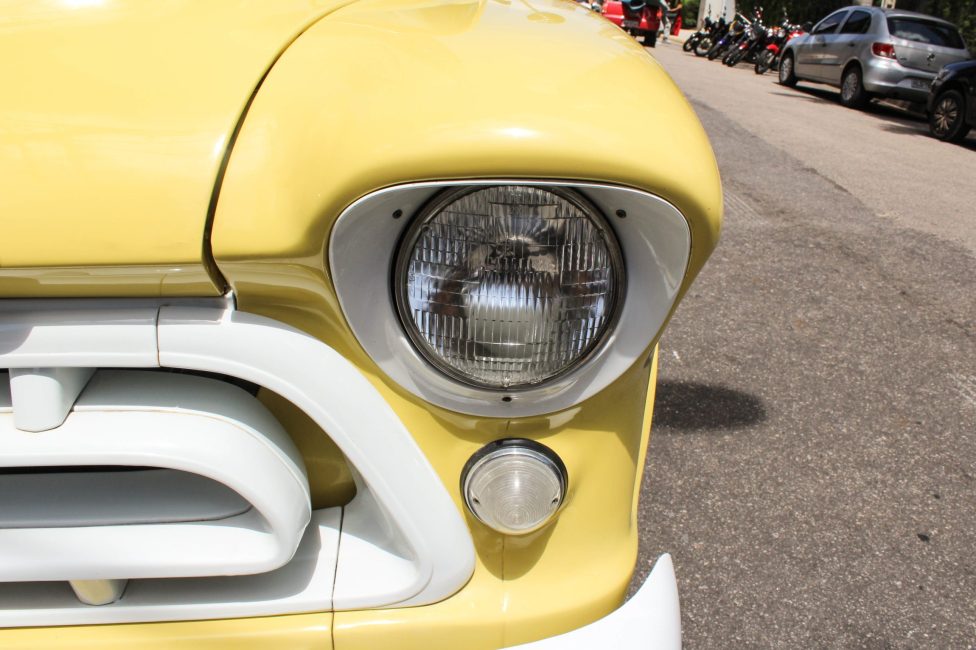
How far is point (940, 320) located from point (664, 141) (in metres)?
3.28

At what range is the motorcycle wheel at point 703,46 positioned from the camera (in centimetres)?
1920

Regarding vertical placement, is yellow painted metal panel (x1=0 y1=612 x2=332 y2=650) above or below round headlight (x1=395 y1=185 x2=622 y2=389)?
below

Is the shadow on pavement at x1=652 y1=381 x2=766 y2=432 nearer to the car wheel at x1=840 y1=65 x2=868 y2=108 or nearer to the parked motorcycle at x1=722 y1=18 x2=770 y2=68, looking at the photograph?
the car wheel at x1=840 y1=65 x2=868 y2=108

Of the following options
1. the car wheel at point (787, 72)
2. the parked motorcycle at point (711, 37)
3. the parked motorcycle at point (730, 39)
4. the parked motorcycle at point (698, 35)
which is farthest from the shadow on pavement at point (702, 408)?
the parked motorcycle at point (698, 35)

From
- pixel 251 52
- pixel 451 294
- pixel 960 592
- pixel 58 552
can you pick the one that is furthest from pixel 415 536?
pixel 960 592

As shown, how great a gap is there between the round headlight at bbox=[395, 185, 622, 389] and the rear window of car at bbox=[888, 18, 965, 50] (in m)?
11.7

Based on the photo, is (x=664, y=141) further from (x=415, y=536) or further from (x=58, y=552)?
(x=58, y=552)

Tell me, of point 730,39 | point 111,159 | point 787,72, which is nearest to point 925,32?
point 787,72

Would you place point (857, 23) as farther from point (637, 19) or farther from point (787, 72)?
point (637, 19)

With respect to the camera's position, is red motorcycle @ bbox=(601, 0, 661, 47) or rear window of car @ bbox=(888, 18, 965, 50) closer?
rear window of car @ bbox=(888, 18, 965, 50)

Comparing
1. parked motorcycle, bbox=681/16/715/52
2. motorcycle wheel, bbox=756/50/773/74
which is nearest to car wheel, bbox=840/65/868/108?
motorcycle wheel, bbox=756/50/773/74

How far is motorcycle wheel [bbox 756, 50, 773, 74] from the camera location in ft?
49.9

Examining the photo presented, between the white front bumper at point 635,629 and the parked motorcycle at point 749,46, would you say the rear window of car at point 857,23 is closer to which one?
the parked motorcycle at point 749,46

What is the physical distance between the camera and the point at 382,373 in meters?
0.98
